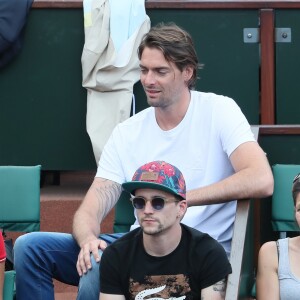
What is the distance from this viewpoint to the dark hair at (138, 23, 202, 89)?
512 centimetres

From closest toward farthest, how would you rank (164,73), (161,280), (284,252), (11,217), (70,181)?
(161,280) < (284,252) < (164,73) < (11,217) < (70,181)

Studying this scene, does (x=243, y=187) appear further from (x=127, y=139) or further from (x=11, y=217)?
(x=11, y=217)

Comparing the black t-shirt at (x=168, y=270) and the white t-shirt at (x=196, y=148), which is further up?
the white t-shirt at (x=196, y=148)

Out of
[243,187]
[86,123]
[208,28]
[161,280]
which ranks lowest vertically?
[161,280]

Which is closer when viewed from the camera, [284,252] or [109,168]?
[284,252]

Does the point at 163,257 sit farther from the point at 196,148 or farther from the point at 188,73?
the point at 188,73

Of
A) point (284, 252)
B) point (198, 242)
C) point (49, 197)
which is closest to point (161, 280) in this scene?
point (198, 242)

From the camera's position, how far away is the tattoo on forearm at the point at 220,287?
445 centimetres

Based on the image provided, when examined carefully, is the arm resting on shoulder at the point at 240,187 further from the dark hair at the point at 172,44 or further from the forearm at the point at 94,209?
the dark hair at the point at 172,44

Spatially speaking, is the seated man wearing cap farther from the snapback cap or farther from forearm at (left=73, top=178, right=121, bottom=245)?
forearm at (left=73, top=178, right=121, bottom=245)

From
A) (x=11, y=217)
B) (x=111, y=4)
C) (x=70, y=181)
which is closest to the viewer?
(x=11, y=217)

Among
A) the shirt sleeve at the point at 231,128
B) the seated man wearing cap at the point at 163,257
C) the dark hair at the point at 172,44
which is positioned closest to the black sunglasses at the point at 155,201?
the seated man wearing cap at the point at 163,257

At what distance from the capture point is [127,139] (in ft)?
17.2

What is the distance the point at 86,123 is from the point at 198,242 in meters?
2.58
